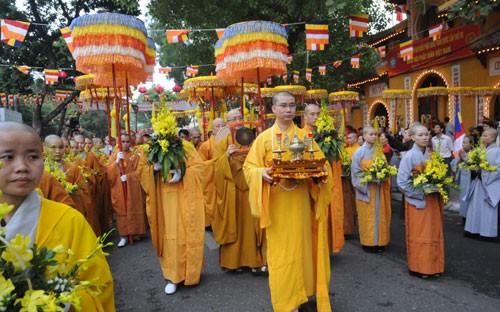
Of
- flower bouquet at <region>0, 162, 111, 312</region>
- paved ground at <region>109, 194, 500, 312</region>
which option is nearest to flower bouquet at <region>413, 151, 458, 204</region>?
paved ground at <region>109, 194, 500, 312</region>

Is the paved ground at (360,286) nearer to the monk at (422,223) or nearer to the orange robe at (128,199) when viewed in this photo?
the monk at (422,223)

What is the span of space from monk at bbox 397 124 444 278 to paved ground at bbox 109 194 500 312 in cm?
18

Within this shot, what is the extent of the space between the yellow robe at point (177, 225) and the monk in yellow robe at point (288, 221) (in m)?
1.23

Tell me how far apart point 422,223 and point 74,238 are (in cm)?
400

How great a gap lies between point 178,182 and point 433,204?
3007 mm

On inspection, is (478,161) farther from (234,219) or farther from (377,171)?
(234,219)

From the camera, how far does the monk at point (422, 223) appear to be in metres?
4.51

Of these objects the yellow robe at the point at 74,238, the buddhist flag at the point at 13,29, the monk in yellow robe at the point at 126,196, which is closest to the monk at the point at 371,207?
the monk in yellow robe at the point at 126,196

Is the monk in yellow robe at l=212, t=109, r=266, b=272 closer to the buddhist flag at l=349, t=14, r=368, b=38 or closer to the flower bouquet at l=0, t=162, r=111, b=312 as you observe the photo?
the flower bouquet at l=0, t=162, r=111, b=312

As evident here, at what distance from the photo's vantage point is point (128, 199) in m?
7.08

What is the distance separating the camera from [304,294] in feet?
11.5

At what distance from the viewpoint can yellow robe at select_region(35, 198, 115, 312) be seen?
1.66m

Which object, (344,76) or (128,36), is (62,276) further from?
(344,76)

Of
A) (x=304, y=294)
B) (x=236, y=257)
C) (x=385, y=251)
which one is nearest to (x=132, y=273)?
(x=236, y=257)
